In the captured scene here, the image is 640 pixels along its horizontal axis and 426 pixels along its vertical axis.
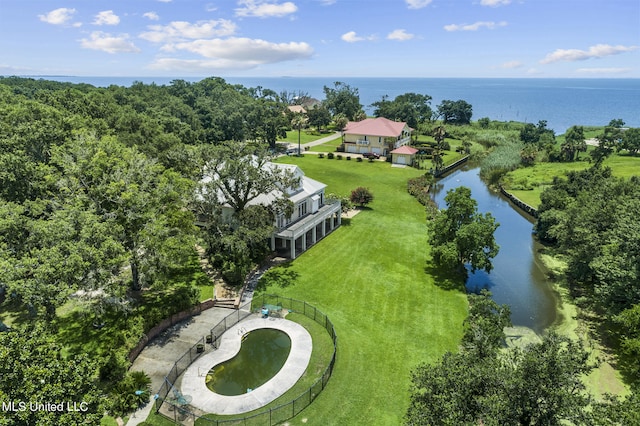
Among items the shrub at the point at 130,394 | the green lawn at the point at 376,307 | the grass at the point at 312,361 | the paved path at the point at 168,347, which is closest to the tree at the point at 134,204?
the paved path at the point at 168,347

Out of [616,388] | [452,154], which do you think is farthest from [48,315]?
[452,154]

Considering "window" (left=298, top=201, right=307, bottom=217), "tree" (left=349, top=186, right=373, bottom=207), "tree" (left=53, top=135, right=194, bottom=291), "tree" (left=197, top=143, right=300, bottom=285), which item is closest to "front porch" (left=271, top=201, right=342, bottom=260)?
"window" (left=298, top=201, right=307, bottom=217)

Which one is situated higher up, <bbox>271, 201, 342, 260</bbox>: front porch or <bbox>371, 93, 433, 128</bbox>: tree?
<bbox>371, 93, 433, 128</bbox>: tree

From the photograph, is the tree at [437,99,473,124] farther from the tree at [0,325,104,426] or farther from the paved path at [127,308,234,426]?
the tree at [0,325,104,426]

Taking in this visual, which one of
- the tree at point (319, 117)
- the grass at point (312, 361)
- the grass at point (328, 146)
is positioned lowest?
the grass at point (312, 361)

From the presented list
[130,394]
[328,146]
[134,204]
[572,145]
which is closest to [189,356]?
[130,394]

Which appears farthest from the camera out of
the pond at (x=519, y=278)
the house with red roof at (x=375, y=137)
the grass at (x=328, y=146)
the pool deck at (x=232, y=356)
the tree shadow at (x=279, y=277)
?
the grass at (x=328, y=146)

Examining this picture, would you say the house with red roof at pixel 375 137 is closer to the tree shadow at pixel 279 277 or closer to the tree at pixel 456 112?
the tree at pixel 456 112
